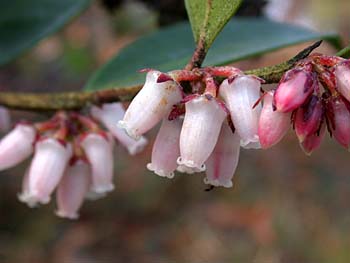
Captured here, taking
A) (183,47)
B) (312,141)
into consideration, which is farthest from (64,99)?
(312,141)

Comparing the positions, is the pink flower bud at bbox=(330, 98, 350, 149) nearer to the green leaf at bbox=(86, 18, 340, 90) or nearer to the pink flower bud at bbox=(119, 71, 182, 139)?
the pink flower bud at bbox=(119, 71, 182, 139)

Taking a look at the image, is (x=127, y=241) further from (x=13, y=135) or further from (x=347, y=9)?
(x=347, y=9)

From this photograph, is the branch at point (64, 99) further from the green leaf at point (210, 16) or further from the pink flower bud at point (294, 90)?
the pink flower bud at point (294, 90)

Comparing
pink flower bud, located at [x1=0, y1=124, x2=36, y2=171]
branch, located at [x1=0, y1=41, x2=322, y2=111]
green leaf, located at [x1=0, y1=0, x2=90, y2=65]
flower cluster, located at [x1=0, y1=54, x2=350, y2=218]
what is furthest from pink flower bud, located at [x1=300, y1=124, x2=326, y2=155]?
green leaf, located at [x1=0, y1=0, x2=90, y2=65]

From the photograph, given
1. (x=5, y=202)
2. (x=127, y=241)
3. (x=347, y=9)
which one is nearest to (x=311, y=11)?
(x=347, y=9)

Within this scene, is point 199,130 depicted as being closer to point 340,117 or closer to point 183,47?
point 340,117

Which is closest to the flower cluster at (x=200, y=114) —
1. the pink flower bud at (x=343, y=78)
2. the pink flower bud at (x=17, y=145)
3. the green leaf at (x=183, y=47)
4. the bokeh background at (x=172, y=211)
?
the pink flower bud at (x=343, y=78)
